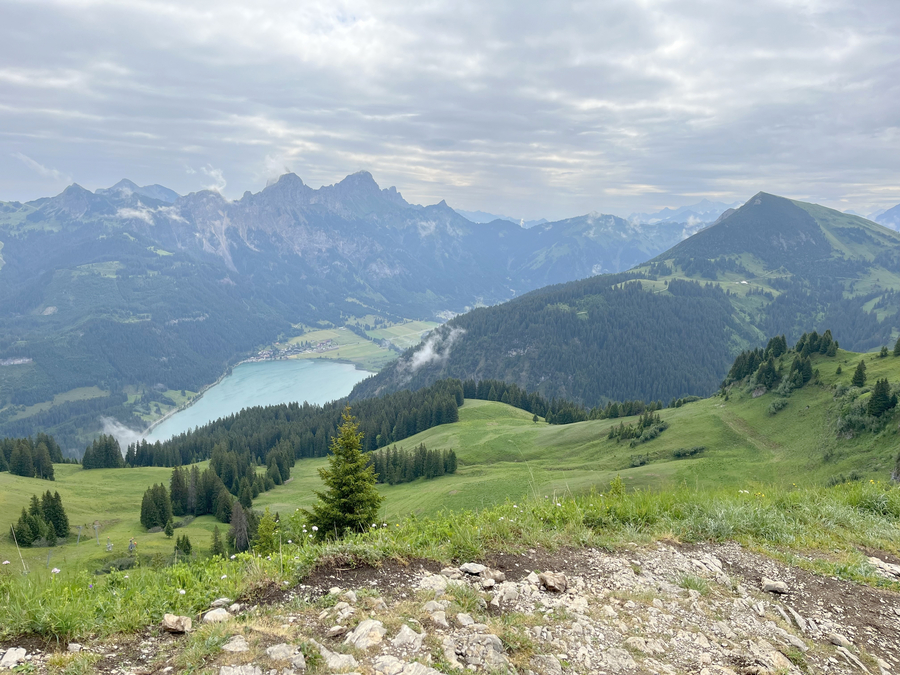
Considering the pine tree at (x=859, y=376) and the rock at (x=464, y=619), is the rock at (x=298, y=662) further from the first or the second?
the pine tree at (x=859, y=376)

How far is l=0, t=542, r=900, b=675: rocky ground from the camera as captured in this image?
530 centimetres

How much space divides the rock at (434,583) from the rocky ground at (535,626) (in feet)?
0.07

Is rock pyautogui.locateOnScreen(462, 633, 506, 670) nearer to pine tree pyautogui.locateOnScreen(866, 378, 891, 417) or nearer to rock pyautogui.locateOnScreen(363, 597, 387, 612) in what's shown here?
rock pyautogui.locateOnScreen(363, 597, 387, 612)

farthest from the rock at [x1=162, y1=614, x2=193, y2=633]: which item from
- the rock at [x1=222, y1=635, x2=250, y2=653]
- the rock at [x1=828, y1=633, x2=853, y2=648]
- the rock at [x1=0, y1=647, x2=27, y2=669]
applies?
the rock at [x1=828, y1=633, x2=853, y2=648]

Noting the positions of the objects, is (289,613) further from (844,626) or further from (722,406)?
(722,406)

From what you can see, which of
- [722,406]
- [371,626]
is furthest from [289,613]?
[722,406]

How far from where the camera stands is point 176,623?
5914 mm

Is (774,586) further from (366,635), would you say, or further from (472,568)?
(366,635)

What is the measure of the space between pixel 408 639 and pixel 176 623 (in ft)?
9.89

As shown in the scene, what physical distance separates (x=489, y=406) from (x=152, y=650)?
15088 centimetres

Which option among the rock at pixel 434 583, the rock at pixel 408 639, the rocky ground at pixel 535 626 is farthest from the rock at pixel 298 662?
the rock at pixel 434 583

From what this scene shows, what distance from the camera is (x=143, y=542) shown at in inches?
2628

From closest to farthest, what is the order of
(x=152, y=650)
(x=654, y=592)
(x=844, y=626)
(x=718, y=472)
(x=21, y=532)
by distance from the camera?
(x=152, y=650) < (x=844, y=626) < (x=654, y=592) < (x=718, y=472) < (x=21, y=532)

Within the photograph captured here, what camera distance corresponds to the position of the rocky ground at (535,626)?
5.30 meters
